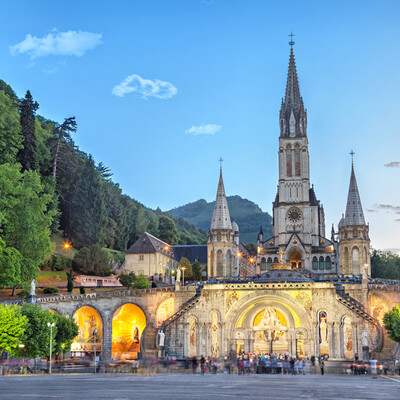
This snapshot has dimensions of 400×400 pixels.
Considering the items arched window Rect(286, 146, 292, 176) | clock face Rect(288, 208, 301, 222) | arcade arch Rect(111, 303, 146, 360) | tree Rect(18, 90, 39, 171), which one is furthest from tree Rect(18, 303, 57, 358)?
arched window Rect(286, 146, 292, 176)

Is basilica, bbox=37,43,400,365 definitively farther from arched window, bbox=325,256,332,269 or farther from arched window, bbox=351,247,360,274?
arched window, bbox=325,256,332,269

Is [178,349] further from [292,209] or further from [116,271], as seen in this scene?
[292,209]

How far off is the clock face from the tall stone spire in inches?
542

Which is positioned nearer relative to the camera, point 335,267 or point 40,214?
point 40,214

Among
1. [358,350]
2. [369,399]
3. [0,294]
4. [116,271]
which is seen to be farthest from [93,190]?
[369,399]

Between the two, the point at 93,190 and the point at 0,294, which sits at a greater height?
the point at 93,190

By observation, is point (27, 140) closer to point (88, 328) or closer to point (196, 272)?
point (88, 328)

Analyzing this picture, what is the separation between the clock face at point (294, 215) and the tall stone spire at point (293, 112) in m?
13.8

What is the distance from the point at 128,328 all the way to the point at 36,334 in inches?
1184

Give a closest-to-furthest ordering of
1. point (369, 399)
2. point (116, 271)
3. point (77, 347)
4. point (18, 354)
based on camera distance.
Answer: point (369, 399) → point (18, 354) → point (77, 347) → point (116, 271)

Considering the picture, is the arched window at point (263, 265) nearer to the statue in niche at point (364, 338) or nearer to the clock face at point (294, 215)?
the clock face at point (294, 215)

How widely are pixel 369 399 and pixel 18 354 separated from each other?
107 feet

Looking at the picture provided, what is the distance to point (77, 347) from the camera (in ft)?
248

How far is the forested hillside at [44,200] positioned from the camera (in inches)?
2589
